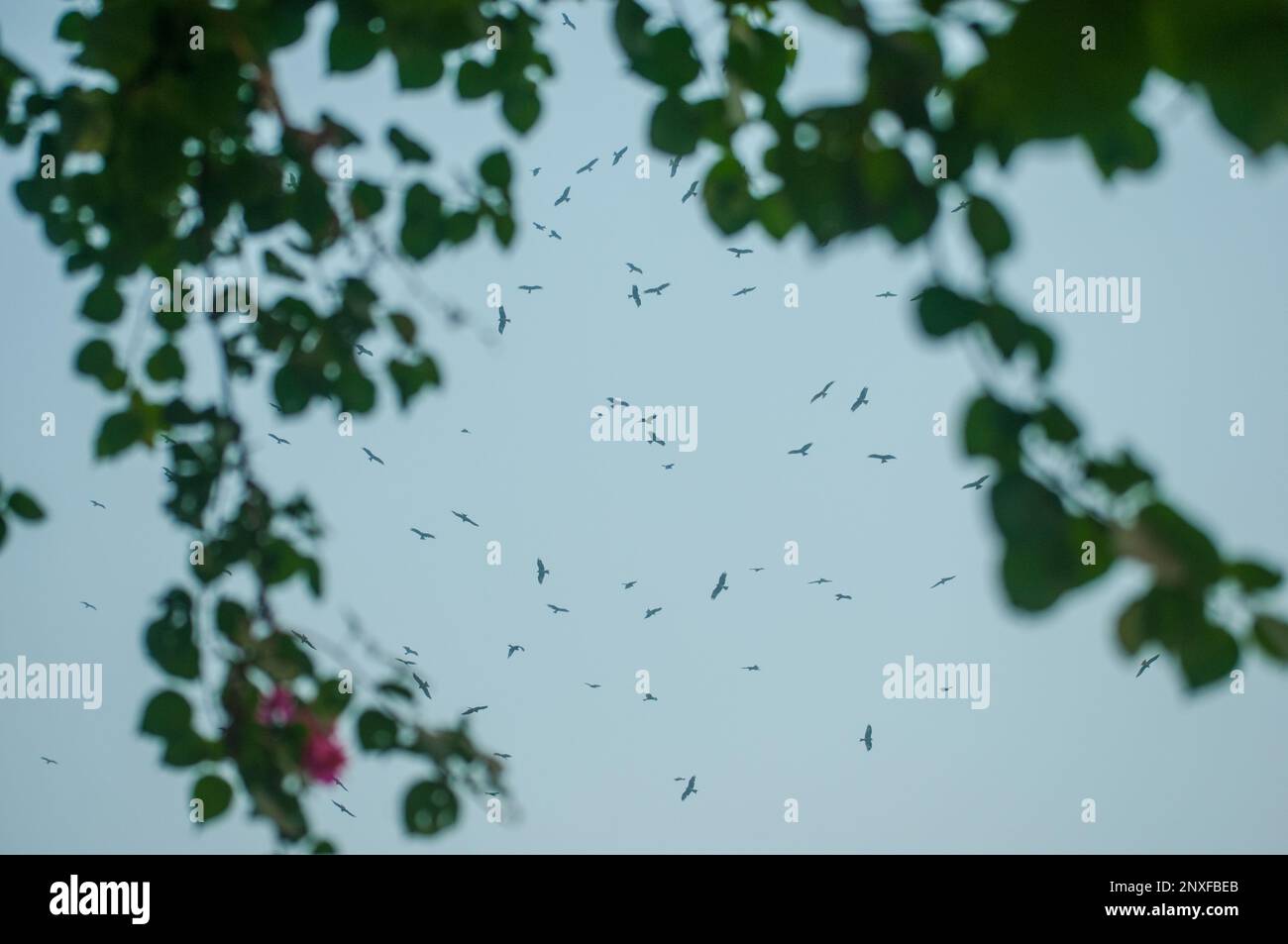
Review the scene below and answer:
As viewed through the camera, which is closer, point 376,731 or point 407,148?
point 376,731

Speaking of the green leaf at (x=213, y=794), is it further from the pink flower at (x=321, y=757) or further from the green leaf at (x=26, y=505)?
the green leaf at (x=26, y=505)

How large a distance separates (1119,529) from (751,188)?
1.52ft

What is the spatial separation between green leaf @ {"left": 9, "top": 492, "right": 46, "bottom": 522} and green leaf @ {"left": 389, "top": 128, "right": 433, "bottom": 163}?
0.39 m

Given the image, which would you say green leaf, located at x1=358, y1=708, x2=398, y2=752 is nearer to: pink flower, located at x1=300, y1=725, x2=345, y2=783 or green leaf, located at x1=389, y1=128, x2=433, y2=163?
pink flower, located at x1=300, y1=725, x2=345, y2=783

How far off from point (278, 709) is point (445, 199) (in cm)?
39

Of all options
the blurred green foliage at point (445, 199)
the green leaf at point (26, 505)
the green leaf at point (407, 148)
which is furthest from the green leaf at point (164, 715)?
the green leaf at point (407, 148)

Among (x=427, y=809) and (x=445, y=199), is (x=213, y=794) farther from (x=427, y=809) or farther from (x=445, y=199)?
(x=445, y=199)

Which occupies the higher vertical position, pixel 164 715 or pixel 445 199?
pixel 445 199

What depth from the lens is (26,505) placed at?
32.4 inches

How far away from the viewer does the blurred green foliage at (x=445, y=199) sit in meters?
0.34

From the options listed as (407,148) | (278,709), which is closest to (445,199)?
(407,148)

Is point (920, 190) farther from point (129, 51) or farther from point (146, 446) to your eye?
point (146, 446)

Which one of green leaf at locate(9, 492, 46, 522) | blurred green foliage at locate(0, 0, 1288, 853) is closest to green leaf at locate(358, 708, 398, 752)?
blurred green foliage at locate(0, 0, 1288, 853)
